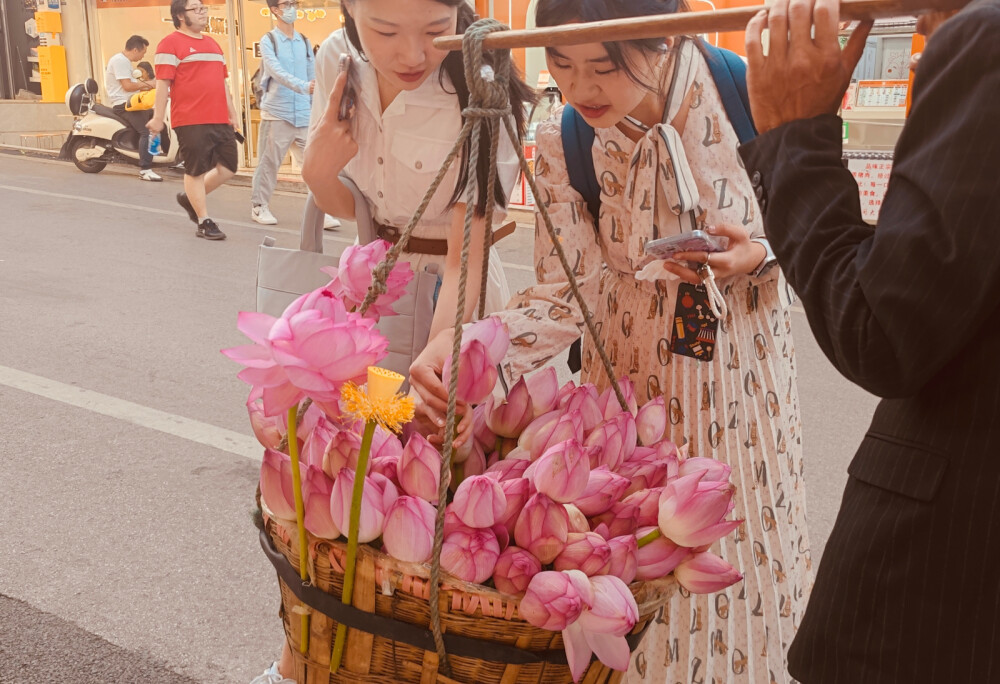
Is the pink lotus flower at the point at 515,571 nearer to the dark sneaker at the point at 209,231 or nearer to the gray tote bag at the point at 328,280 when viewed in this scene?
the gray tote bag at the point at 328,280

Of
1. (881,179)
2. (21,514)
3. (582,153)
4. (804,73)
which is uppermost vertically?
(804,73)

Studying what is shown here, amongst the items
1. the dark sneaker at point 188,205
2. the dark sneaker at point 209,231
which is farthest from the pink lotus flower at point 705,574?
the dark sneaker at point 188,205

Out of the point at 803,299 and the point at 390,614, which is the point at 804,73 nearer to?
the point at 803,299

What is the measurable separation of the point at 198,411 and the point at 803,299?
11.2 feet

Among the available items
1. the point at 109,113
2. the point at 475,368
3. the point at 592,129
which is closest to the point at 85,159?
the point at 109,113

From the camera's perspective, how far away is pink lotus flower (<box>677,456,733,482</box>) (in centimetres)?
107

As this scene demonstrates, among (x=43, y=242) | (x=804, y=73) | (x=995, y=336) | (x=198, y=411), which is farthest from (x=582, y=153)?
(x=43, y=242)

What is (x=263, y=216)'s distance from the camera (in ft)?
27.5

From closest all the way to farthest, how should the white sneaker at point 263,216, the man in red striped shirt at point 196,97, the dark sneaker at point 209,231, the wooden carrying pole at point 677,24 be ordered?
the wooden carrying pole at point 677,24, the dark sneaker at point 209,231, the man in red striped shirt at point 196,97, the white sneaker at point 263,216

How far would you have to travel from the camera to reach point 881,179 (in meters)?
6.82

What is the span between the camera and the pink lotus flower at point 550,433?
1136 millimetres

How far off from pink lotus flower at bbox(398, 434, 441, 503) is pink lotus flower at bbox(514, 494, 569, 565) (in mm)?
106

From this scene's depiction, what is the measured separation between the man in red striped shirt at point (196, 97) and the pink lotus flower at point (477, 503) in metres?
7.04

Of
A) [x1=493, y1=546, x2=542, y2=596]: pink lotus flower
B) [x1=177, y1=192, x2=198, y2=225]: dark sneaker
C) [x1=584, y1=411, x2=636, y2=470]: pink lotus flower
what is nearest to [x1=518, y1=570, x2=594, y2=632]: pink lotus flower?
[x1=493, y1=546, x2=542, y2=596]: pink lotus flower
